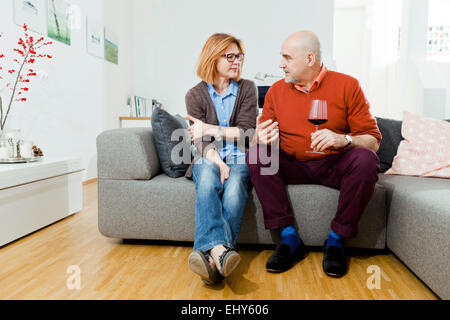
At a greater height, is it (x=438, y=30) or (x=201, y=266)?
(x=438, y=30)

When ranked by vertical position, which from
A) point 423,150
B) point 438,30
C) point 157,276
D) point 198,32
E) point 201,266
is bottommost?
point 157,276

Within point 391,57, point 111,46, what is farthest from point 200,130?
point 391,57

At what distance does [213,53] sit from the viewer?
1.70m

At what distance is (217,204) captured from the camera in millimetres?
1411

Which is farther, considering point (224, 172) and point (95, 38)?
point (95, 38)

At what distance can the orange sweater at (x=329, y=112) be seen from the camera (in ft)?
5.18

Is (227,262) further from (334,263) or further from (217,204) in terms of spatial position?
(334,263)

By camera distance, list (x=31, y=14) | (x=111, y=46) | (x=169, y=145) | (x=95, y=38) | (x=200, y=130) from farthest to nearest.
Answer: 1. (x=111, y=46)
2. (x=95, y=38)
3. (x=31, y=14)
4. (x=169, y=145)
5. (x=200, y=130)

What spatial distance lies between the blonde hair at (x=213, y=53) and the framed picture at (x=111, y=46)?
253 centimetres

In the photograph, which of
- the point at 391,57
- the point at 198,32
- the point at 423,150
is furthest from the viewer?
the point at 391,57

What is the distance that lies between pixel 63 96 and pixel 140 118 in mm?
1086

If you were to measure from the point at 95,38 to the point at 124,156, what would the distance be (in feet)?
7.89

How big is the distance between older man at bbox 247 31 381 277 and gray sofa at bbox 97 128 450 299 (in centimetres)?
10

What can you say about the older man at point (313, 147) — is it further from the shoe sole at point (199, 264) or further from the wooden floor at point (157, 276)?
the shoe sole at point (199, 264)
